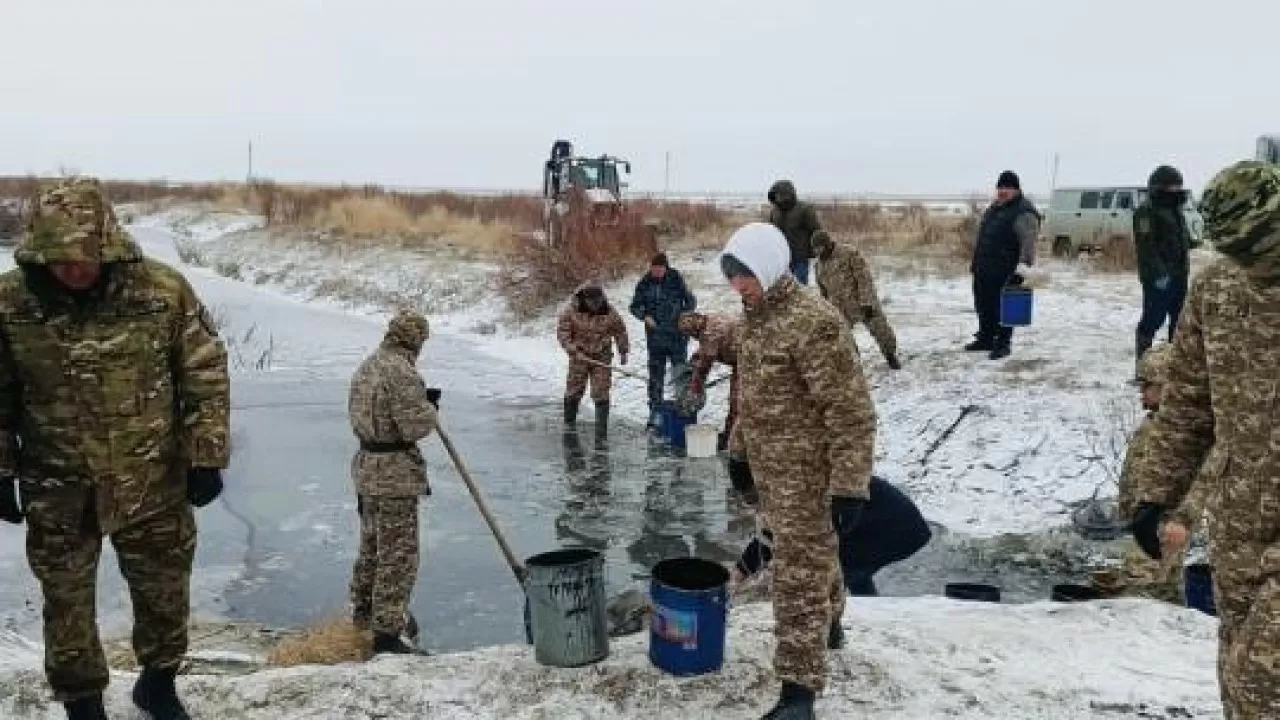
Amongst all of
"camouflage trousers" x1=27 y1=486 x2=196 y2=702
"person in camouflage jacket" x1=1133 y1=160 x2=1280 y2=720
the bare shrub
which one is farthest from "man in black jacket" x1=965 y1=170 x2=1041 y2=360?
the bare shrub

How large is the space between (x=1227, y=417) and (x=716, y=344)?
459 centimetres

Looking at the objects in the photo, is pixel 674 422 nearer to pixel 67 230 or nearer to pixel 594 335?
pixel 594 335

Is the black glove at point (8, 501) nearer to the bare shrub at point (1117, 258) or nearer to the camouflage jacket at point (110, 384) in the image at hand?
the camouflage jacket at point (110, 384)

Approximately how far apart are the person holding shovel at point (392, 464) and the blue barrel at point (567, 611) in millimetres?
1142

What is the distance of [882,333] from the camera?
10.5 m

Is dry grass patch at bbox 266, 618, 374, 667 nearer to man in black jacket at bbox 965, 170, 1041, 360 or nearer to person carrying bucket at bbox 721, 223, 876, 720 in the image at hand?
person carrying bucket at bbox 721, 223, 876, 720

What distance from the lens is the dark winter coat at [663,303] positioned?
10.3 meters

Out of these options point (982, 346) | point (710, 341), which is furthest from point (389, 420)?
point (982, 346)

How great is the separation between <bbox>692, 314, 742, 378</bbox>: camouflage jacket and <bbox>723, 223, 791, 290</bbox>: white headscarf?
112 inches

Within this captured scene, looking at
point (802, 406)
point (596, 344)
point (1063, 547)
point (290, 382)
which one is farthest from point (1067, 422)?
point (290, 382)

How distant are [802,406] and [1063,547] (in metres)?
4.30

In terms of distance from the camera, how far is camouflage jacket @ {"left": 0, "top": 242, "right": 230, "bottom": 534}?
3373 mm

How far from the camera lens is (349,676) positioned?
4281 mm

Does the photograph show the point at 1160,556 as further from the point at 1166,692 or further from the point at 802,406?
the point at 1166,692
